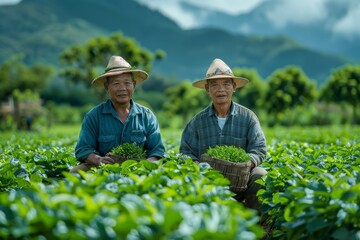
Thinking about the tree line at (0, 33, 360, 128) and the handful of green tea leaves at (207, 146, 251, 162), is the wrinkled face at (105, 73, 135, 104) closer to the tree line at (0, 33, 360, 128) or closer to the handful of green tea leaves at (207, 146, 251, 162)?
the handful of green tea leaves at (207, 146, 251, 162)

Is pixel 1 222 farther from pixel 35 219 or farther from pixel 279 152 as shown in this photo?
pixel 279 152

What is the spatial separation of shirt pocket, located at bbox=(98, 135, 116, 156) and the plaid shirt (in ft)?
2.64

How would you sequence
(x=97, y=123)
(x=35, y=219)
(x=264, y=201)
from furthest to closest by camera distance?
(x=97, y=123) < (x=264, y=201) < (x=35, y=219)

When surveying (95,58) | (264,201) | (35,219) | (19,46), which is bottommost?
(264,201)

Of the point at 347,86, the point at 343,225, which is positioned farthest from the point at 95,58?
the point at 343,225

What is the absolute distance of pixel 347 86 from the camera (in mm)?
45781

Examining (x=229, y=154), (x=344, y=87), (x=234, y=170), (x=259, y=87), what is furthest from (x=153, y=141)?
(x=259, y=87)

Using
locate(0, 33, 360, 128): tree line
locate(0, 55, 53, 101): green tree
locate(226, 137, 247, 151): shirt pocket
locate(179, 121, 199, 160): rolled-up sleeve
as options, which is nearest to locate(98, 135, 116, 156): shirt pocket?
locate(179, 121, 199, 160): rolled-up sleeve

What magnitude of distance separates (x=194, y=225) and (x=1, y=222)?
1006 mm

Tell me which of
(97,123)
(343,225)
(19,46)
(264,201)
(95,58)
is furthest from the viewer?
Answer: (19,46)

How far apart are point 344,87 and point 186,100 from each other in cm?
1994

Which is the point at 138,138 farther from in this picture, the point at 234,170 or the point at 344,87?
the point at 344,87

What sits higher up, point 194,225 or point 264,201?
point 194,225

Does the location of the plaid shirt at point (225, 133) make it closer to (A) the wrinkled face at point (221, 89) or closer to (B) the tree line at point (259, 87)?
(A) the wrinkled face at point (221, 89)
